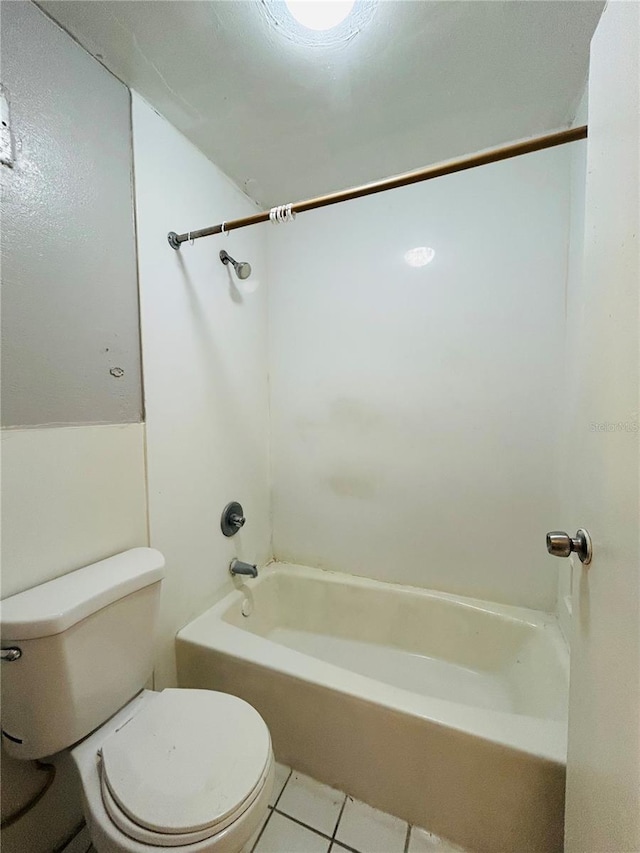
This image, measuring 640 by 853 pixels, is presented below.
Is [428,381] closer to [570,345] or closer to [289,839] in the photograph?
[570,345]

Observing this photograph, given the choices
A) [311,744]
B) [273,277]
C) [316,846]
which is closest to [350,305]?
[273,277]

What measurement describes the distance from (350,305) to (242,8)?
1.00m

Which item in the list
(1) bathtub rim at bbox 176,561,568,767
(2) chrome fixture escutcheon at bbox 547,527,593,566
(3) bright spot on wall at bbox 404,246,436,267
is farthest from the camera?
(3) bright spot on wall at bbox 404,246,436,267

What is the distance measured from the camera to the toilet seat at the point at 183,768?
0.67 meters

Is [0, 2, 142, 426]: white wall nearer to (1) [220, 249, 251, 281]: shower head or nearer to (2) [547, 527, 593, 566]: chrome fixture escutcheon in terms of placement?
(1) [220, 249, 251, 281]: shower head

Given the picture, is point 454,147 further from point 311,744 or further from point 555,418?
point 311,744

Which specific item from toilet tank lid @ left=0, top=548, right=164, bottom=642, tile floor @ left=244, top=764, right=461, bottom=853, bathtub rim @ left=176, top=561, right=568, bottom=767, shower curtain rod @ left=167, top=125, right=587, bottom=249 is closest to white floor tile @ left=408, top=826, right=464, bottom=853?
tile floor @ left=244, top=764, right=461, bottom=853

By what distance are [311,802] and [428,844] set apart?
36 centimetres

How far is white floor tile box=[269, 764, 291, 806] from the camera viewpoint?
110 centimetres

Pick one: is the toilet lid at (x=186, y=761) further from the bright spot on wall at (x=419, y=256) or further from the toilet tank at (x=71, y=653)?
the bright spot on wall at (x=419, y=256)

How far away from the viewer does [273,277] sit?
1819 millimetres

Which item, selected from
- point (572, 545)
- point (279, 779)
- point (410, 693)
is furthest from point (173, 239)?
point (279, 779)

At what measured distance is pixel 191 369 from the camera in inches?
52.9

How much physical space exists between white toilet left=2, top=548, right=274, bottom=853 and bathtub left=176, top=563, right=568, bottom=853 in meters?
0.26
